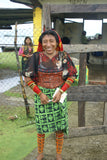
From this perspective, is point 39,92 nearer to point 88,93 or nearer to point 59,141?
point 59,141

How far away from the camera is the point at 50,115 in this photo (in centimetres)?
226

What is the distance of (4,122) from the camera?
3.76 meters

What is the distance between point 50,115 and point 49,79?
44cm

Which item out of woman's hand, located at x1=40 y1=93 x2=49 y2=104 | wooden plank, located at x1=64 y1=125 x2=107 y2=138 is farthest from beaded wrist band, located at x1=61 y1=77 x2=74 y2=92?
wooden plank, located at x1=64 y1=125 x2=107 y2=138

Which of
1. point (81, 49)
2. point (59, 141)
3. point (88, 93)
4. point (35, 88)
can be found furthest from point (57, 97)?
point (81, 49)

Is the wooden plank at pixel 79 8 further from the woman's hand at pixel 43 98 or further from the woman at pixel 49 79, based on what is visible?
the woman's hand at pixel 43 98

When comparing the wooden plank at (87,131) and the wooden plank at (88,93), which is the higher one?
the wooden plank at (88,93)

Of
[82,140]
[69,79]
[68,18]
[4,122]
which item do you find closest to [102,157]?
[82,140]

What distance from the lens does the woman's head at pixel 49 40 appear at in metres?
2.18

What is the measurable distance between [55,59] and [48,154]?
138cm

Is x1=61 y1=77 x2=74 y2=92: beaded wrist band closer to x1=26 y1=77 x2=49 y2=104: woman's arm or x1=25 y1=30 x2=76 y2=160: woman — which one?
x1=25 y1=30 x2=76 y2=160: woman

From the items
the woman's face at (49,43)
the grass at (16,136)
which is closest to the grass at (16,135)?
the grass at (16,136)

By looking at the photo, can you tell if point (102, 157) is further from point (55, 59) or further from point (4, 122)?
point (4, 122)

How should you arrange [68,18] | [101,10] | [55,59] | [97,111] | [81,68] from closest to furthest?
[55,59] → [101,10] → [81,68] → [97,111] → [68,18]
